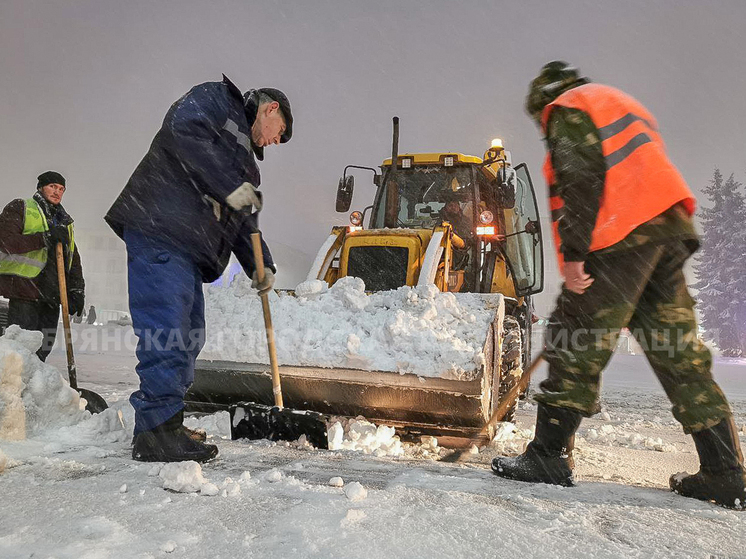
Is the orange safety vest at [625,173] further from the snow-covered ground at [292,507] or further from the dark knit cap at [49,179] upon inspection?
the dark knit cap at [49,179]

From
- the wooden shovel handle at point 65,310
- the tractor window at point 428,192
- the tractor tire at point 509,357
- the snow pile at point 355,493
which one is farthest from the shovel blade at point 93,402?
the tractor window at point 428,192

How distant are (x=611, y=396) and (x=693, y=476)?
5873 mm

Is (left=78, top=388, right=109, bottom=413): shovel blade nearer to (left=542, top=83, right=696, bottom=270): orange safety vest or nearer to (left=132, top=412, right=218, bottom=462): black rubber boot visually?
(left=132, top=412, right=218, bottom=462): black rubber boot

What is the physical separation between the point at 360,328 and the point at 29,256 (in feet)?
8.61

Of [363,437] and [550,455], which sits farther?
[363,437]

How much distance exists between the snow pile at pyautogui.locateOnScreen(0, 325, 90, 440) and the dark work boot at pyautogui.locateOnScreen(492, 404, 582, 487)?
222 centimetres

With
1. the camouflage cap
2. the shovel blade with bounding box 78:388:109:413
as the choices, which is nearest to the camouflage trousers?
the camouflage cap

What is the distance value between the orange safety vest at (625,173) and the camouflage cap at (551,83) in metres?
0.25

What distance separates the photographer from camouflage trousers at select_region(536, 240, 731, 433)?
7.05 feet

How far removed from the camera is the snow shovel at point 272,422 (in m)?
2.98

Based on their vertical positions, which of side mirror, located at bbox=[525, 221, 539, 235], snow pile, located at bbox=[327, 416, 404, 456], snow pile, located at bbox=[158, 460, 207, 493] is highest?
side mirror, located at bbox=[525, 221, 539, 235]

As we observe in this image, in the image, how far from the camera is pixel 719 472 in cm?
209

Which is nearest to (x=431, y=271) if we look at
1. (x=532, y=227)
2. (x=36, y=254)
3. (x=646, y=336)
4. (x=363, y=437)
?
(x=363, y=437)

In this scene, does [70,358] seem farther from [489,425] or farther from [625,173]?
[625,173]
